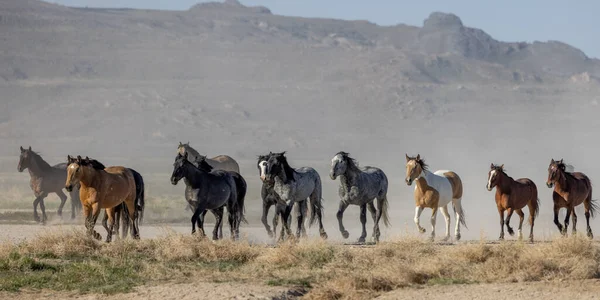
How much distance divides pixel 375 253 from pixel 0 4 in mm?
136018

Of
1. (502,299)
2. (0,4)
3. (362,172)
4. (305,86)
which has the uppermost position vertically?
(0,4)

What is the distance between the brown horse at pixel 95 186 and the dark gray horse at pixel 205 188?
38.8 inches

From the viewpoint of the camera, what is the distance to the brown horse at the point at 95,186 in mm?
19094

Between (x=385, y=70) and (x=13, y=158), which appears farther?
(x=385, y=70)

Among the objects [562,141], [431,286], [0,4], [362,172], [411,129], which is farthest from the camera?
[0,4]

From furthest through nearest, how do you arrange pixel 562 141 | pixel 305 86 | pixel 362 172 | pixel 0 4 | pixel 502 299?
pixel 0 4 → pixel 305 86 → pixel 562 141 → pixel 362 172 → pixel 502 299

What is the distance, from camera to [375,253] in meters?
17.9

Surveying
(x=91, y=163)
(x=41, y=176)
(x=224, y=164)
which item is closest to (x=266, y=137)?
(x=224, y=164)

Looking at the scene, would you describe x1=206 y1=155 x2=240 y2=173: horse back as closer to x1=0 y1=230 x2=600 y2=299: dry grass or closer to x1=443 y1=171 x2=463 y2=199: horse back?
x1=443 y1=171 x2=463 y2=199: horse back

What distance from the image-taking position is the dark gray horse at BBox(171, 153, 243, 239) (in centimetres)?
2031

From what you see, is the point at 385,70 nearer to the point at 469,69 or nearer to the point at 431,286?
the point at 469,69

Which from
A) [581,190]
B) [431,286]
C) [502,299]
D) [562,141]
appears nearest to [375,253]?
[431,286]

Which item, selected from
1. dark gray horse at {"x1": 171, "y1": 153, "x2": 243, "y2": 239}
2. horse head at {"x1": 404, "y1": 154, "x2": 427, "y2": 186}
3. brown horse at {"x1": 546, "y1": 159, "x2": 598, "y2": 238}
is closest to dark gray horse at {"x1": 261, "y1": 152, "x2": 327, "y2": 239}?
dark gray horse at {"x1": 171, "y1": 153, "x2": 243, "y2": 239}

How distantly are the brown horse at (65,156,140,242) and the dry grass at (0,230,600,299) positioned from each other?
765mm
